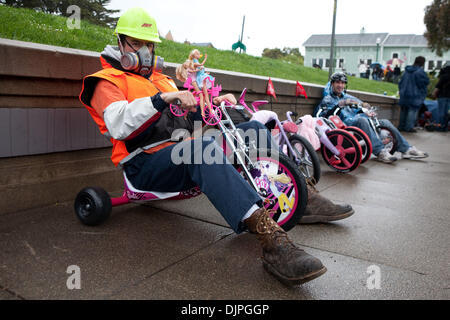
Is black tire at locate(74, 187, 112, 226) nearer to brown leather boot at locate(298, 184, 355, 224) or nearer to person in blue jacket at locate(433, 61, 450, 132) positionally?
brown leather boot at locate(298, 184, 355, 224)

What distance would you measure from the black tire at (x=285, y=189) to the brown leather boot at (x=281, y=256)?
58 centimetres

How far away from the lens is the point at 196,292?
6.79 feet

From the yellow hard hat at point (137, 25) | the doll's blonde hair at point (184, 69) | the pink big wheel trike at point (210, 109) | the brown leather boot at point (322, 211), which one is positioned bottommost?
the brown leather boot at point (322, 211)

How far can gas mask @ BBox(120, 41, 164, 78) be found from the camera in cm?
272

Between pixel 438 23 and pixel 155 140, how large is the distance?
30537mm

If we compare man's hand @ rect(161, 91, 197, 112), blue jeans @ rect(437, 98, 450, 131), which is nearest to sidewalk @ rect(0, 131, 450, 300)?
man's hand @ rect(161, 91, 197, 112)

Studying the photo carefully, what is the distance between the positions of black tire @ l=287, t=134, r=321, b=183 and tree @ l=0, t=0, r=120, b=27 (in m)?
3.22

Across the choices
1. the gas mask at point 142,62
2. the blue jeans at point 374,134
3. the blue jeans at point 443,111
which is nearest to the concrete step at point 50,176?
the gas mask at point 142,62

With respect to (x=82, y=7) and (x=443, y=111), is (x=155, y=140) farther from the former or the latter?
(x=443, y=111)

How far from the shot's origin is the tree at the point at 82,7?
16.8 feet

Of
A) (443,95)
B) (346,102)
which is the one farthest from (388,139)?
(443,95)

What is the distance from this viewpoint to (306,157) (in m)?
4.41

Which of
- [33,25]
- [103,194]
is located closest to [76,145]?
[103,194]

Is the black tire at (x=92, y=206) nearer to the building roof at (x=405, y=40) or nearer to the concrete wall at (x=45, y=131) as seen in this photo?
the concrete wall at (x=45, y=131)
